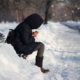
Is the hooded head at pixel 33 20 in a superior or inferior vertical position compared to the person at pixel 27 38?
superior

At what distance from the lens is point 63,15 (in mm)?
151500

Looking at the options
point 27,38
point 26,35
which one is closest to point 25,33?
point 26,35

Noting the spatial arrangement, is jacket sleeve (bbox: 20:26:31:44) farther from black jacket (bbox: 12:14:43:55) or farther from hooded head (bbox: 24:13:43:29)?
hooded head (bbox: 24:13:43:29)

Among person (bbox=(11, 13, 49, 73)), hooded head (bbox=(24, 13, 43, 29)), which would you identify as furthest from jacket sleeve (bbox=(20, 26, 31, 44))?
hooded head (bbox=(24, 13, 43, 29))

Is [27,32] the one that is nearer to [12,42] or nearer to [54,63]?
[12,42]

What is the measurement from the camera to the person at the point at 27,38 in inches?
237

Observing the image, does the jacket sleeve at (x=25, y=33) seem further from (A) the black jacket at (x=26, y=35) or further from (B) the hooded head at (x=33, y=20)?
(B) the hooded head at (x=33, y=20)

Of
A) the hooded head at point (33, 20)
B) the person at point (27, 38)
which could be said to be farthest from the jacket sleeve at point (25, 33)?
the hooded head at point (33, 20)

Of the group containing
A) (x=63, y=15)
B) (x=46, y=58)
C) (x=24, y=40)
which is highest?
(x=24, y=40)

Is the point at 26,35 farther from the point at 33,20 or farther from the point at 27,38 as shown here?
the point at 33,20

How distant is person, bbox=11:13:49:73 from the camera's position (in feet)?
19.7

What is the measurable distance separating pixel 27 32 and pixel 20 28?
203 millimetres

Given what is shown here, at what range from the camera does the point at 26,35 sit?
5.97 metres

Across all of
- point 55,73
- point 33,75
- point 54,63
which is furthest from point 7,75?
point 54,63
